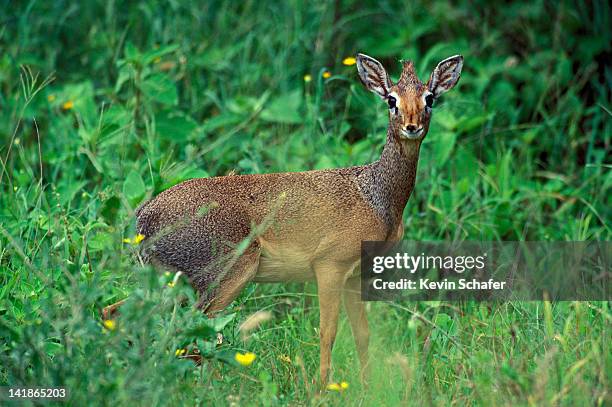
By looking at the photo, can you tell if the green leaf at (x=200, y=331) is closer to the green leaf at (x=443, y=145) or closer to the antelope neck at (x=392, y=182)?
the antelope neck at (x=392, y=182)

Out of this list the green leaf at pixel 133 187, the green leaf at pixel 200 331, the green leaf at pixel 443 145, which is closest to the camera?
the green leaf at pixel 200 331

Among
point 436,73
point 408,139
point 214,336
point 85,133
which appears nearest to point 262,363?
point 214,336

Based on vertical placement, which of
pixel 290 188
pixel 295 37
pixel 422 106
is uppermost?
pixel 295 37

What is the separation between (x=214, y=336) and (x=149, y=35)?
14.0 feet

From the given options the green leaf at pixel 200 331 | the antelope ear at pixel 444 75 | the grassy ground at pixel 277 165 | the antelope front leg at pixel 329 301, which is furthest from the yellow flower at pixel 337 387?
the antelope ear at pixel 444 75

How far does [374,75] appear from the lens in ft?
17.1

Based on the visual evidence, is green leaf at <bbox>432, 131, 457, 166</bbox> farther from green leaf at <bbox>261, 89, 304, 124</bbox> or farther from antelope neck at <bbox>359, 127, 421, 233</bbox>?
antelope neck at <bbox>359, 127, 421, 233</bbox>

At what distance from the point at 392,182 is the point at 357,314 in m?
0.69

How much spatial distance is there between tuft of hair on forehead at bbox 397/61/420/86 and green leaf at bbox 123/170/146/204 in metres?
1.48

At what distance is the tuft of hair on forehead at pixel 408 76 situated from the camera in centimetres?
500

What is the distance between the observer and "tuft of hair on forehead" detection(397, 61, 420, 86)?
16.4 feet

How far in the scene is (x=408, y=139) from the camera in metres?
5.05

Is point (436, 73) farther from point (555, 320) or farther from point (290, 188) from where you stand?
point (555, 320)

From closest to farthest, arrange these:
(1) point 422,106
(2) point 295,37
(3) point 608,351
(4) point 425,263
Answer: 1. (3) point 608,351
2. (1) point 422,106
3. (4) point 425,263
4. (2) point 295,37
